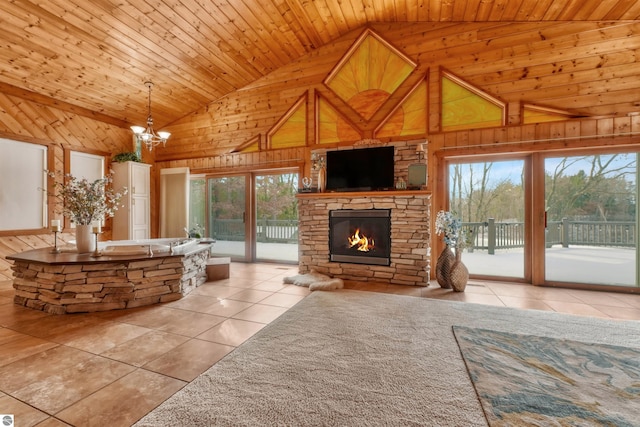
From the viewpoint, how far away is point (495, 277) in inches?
164

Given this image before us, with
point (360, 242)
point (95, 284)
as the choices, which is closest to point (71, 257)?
point (95, 284)

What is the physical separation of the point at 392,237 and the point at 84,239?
3960 mm

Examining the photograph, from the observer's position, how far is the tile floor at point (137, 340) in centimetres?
150

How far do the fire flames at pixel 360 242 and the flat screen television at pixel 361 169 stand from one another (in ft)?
2.44

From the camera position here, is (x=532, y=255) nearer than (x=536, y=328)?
No

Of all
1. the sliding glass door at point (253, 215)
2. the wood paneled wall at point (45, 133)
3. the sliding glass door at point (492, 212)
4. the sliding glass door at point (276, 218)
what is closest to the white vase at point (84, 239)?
the wood paneled wall at point (45, 133)

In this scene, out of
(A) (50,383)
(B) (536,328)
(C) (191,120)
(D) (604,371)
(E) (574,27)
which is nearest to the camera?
(A) (50,383)

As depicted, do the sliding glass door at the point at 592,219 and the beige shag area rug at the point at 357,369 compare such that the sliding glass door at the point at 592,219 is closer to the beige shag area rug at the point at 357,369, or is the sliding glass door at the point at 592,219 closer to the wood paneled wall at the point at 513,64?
the wood paneled wall at the point at 513,64

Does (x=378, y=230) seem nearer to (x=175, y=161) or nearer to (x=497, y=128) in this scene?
(x=497, y=128)

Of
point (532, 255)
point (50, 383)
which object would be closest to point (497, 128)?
point (532, 255)

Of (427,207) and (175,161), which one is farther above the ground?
(175,161)

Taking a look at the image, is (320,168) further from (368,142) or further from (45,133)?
(45,133)

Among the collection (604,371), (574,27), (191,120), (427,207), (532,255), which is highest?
(574,27)

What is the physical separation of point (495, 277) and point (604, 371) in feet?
8.23
